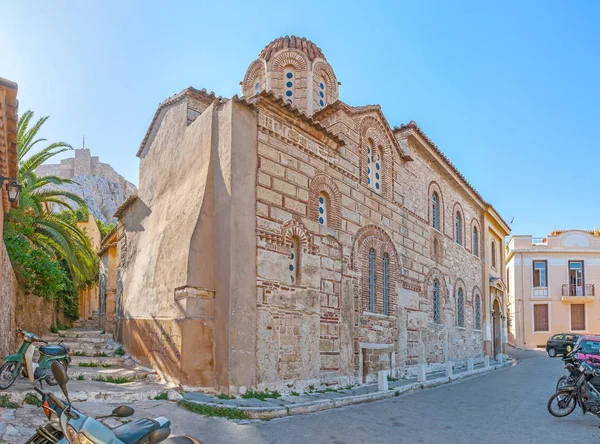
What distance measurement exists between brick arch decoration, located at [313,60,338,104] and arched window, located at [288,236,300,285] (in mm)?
8536

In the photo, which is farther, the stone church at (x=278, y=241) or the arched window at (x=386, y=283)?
the arched window at (x=386, y=283)

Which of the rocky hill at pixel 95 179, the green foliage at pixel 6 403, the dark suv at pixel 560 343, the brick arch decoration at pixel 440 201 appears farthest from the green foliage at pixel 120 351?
the rocky hill at pixel 95 179

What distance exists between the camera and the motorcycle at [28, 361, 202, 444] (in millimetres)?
3498

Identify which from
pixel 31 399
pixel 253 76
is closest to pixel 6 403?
pixel 31 399

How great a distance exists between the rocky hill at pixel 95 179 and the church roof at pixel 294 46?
41.6 metres

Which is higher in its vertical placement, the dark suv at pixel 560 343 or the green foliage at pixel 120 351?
the green foliage at pixel 120 351

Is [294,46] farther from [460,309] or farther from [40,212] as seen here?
[460,309]

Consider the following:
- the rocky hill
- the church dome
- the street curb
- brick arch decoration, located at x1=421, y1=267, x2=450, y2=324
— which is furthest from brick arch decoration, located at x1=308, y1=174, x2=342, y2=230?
the rocky hill

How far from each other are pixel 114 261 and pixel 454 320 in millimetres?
12632

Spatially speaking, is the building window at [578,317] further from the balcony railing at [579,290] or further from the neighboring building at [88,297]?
the neighboring building at [88,297]

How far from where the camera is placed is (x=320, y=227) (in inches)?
486

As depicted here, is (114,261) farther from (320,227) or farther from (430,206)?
(430,206)

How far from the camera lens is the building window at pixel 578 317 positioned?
37188mm

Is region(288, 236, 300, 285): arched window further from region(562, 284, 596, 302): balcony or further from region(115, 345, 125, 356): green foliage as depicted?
region(562, 284, 596, 302): balcony
